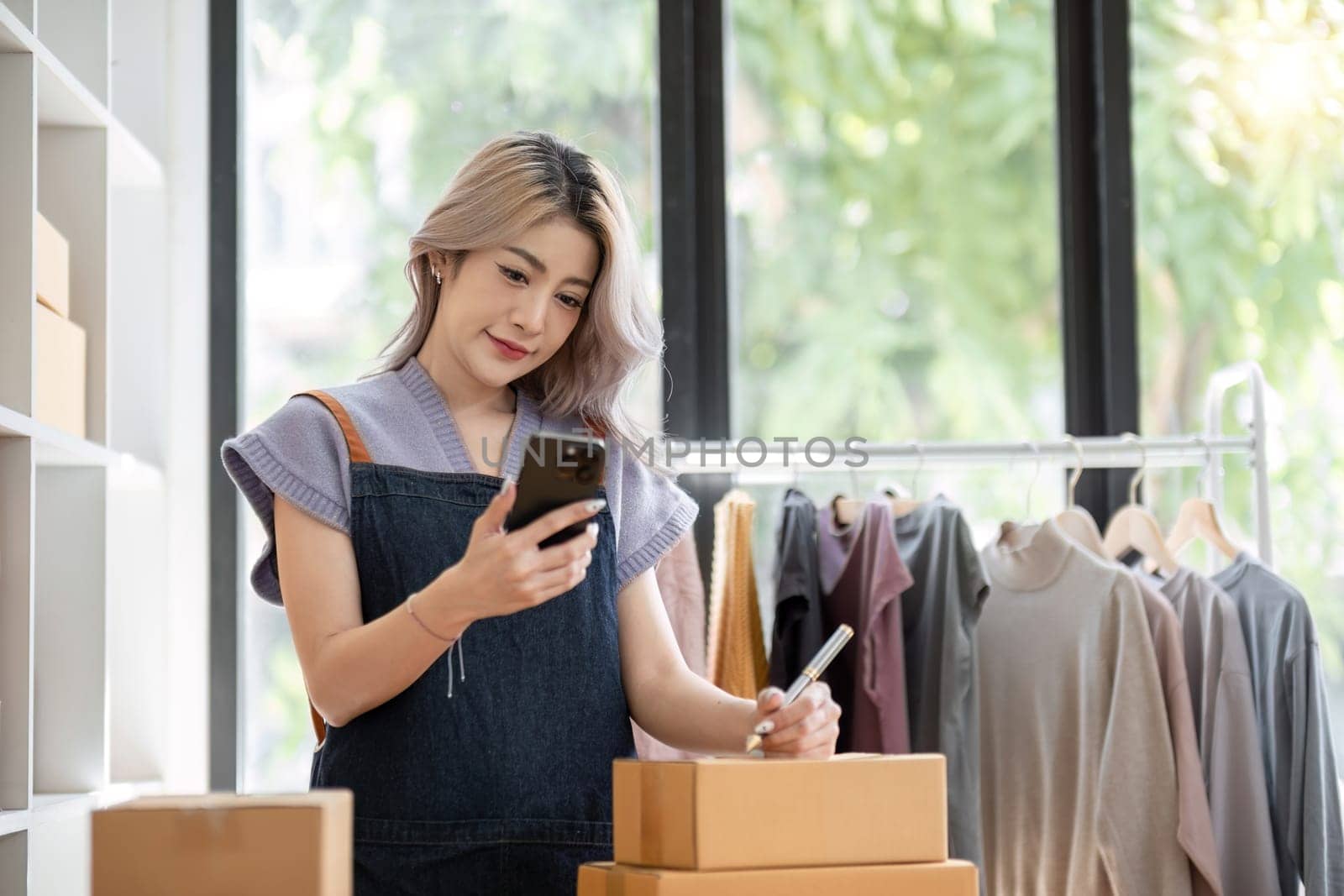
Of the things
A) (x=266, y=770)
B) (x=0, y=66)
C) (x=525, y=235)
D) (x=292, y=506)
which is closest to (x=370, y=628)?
(x=292, y=506)

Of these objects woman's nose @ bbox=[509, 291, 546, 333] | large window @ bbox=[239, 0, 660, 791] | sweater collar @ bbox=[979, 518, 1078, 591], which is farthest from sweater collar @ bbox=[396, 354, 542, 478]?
large window @ bbox=[239, 0, 660, 791]

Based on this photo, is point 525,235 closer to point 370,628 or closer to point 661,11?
point 370,628

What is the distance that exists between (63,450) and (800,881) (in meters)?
1.17

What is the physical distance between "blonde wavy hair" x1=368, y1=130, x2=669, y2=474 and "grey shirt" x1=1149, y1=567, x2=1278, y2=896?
2.98 ft

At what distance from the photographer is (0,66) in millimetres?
1666

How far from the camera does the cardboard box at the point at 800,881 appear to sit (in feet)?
3.24

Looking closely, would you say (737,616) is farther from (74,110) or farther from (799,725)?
(74,110)

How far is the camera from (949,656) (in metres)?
2.00

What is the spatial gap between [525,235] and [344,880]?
27.1 inches

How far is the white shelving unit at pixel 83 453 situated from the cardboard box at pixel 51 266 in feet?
0.20

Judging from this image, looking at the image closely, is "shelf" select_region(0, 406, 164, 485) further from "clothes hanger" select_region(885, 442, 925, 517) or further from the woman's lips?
"clothes hanger" select_region(885, 442, 925, 517)

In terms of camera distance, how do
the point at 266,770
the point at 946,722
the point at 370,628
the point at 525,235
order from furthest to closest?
1. the point at 266,770
2. the point at 946,722
3. the point at 525,235
4. the point at 370,628

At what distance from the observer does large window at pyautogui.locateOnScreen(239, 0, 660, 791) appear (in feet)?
8.25

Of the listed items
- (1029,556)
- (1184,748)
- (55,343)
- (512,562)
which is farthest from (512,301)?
(1184,748)
